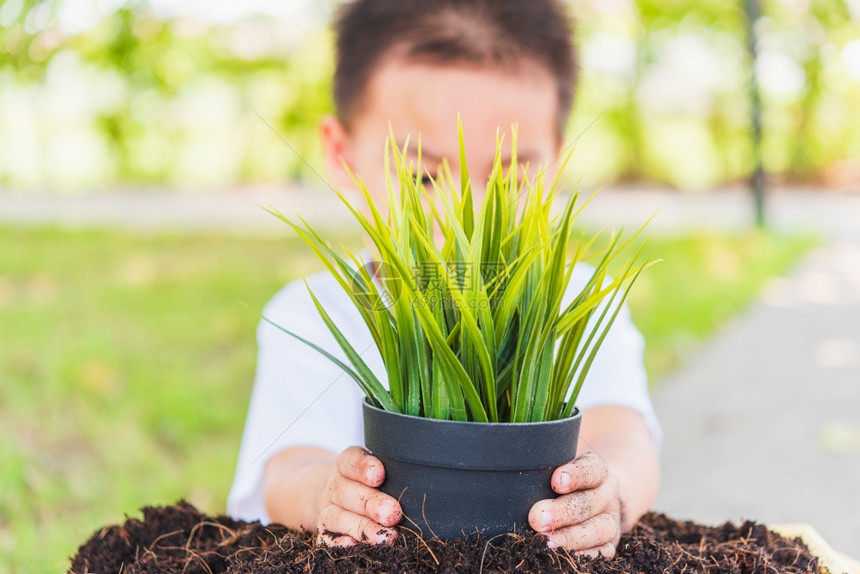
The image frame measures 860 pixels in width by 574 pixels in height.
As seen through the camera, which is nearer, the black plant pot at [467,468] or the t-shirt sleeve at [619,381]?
the black plant pot at [467,468]

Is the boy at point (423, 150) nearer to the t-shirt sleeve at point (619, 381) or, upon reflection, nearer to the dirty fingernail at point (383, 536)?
the t-shirt sleeve at point (619, 381)

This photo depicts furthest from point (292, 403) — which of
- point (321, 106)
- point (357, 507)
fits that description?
point (321, 106)

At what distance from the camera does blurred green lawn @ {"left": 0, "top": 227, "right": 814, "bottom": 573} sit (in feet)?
8.40

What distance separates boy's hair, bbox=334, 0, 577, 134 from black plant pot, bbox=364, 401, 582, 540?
3.42 feet

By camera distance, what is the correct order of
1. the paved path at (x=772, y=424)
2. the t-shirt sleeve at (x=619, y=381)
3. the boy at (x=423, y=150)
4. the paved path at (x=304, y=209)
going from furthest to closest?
1. the paved path at (x=304, y=209)
2. the paved path at (x=772, y=424)
3. the t-shirt sleeve at (x=619, y=381)
4. the boy at (x=423, y=150)

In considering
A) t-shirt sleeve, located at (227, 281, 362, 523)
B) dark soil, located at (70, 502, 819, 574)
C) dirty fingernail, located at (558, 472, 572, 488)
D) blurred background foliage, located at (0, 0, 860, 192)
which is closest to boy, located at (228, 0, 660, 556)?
t-shirt sleeve, located at (227, 281, 362, 523)

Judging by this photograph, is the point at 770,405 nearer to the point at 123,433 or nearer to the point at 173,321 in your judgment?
the point at 123,433

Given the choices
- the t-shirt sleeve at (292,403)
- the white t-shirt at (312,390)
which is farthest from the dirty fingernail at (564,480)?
the t-shirt sleeve at (292,403)

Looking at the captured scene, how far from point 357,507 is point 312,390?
0.82m

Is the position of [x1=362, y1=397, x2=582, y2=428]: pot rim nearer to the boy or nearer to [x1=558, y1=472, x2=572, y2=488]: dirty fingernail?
[x1=558, y1=472, x2=572, y2=488]: dirty fingernail

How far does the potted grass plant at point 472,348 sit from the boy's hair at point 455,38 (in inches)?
35.9

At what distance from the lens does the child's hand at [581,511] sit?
900mm

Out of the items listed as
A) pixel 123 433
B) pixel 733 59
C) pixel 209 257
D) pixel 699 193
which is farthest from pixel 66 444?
pixel 699 193

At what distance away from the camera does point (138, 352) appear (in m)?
4.09
